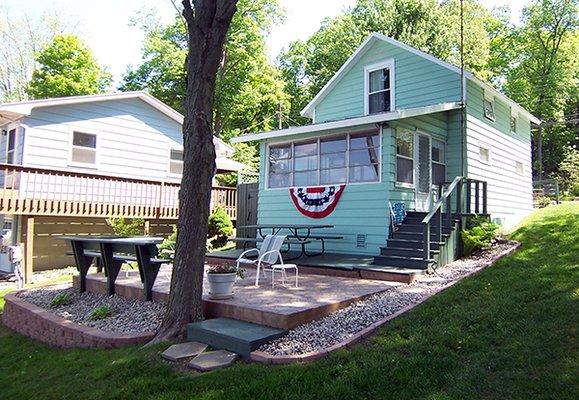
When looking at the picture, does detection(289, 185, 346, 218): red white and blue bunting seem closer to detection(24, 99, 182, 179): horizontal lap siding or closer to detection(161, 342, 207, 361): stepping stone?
detection(161, 342, 207, 361): stepping stone

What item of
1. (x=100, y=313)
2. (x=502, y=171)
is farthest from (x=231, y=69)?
(x=100, y=313)

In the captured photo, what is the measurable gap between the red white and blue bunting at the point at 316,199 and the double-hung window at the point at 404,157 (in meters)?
1.32

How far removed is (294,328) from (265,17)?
2278 centimetres

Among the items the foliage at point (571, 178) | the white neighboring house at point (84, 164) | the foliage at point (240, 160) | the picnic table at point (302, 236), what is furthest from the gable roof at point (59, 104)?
the foliage at point (571, 178)

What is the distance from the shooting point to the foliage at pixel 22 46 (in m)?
25.2

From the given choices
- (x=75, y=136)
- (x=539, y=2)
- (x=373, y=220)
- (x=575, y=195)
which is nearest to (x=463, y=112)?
(x=373, y=220)

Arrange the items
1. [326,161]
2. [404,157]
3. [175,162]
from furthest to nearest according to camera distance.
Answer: [175,162]
[326,161]
[404,157]

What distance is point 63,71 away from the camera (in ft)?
76.8

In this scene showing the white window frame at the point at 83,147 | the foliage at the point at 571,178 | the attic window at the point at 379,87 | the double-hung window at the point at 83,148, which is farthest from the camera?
the foliage at the point at 571,178

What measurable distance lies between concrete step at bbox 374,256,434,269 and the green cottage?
39.2 inches

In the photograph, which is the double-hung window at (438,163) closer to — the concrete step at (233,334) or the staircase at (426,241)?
the staircase at (426,241)

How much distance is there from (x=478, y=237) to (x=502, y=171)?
5.48m

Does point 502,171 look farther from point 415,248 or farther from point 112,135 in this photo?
point 112,135

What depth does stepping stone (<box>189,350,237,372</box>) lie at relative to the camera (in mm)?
3944
